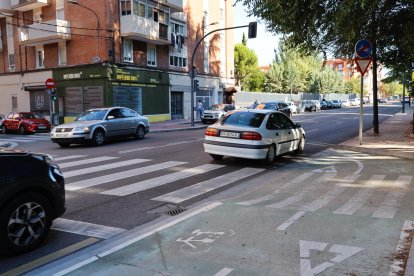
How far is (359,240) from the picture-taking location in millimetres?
4961

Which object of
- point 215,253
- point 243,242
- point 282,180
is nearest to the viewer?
point 215,253

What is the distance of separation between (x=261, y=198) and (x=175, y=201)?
1461mm

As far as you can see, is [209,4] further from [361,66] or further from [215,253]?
[215,253]

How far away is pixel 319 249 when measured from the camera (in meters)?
4.69

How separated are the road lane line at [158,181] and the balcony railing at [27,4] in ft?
87.6

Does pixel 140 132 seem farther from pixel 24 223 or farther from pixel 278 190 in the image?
pixel 24 223

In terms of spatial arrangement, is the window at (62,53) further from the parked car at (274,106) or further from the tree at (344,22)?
the tree at (344,22)

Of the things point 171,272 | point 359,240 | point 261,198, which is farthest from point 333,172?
point 171,272

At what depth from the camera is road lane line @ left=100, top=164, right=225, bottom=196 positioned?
7804 mm

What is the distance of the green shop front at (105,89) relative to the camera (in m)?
29.2

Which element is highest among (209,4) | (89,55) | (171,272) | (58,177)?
(209,4)

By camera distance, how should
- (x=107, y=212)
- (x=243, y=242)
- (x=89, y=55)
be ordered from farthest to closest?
(x=89, y=55) < (x=107, y=212) < (x=243, y=242)

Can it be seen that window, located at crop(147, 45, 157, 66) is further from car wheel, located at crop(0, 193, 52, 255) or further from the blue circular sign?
car wheel, located at crop(0, 193, 52, 255)

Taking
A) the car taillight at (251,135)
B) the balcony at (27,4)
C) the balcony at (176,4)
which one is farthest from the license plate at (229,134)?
the balcony at (27,4)
